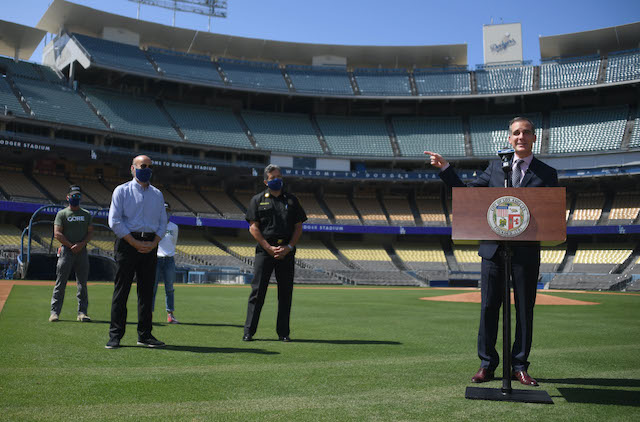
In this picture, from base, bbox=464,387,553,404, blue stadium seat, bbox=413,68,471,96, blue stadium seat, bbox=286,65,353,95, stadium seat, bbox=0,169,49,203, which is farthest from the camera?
blue stadium seat, bbox=286,65,353,95

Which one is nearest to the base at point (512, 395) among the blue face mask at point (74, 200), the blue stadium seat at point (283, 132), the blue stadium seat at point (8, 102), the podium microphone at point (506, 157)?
the podium microphone at point (506, 157)

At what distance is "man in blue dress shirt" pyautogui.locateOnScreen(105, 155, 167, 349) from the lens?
634cm

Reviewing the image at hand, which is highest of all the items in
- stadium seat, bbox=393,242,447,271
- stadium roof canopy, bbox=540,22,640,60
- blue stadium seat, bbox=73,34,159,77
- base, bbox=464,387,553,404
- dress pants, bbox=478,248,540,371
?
stadium roof canopy, bbox=540,22,640,60

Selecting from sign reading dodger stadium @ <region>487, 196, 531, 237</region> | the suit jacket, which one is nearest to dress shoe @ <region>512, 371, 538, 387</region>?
the suit jacket

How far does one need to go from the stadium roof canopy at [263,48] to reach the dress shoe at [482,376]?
53.0 metres

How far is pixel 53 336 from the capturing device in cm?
684

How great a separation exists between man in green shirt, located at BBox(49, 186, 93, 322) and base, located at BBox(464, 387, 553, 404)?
7035 mm

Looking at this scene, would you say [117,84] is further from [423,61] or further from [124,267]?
[124,267]

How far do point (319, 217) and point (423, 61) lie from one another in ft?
70.8

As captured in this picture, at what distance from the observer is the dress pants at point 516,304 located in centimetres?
475

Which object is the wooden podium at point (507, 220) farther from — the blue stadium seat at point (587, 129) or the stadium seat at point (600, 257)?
the blue stadium seat at point (587, 129)

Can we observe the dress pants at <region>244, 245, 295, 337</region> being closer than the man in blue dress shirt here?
No

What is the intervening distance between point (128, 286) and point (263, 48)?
51.5 m

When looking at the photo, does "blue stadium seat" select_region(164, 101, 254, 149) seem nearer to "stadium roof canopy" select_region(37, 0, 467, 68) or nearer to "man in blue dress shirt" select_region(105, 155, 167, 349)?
"stadium roof canopy" select_region(37, 0, 467, 68)
